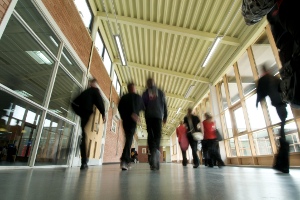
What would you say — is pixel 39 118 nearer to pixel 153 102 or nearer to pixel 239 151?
pixel 153 102

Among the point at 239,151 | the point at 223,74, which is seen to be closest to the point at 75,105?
the point at 239,151

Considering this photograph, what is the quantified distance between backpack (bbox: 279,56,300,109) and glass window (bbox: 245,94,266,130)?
15.1 ft

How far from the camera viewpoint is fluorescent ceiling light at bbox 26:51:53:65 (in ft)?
10.9

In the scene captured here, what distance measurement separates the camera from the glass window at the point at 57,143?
12.0 feet

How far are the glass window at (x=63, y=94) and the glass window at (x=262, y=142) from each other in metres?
5.51

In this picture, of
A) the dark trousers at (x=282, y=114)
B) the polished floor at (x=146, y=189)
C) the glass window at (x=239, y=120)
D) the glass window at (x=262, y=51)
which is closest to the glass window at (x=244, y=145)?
the glass window at (x=239, y=120)

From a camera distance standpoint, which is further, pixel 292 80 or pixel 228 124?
pixel 228 124

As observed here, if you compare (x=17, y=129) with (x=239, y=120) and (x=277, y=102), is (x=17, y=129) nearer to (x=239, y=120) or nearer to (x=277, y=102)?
(x=277, y=102)

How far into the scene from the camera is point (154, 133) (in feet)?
7.95

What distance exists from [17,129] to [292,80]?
4647mm

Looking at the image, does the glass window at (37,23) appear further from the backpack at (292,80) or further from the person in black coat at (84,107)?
the backpack at (292,80)

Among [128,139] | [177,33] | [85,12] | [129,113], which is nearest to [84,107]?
[129,113]

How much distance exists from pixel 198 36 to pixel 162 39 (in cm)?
149

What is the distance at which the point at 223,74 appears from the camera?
7191mm
